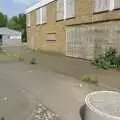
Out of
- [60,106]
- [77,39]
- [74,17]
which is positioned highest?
[74,17]

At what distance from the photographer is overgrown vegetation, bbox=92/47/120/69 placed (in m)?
17.5

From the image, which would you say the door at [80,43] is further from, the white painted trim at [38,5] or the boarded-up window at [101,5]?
the white painted trim at [38,5]

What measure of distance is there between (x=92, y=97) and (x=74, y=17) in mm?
18464

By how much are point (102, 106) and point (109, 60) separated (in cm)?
1110

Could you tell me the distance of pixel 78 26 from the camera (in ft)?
81.0

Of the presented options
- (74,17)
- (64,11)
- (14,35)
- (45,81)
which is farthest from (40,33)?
(14,35)

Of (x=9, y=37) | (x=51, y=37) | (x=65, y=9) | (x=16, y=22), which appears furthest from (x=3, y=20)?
(x=65, y=9)

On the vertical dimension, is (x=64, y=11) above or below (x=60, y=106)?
above

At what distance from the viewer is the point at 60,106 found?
9.07 m

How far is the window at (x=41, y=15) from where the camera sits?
35009 mm

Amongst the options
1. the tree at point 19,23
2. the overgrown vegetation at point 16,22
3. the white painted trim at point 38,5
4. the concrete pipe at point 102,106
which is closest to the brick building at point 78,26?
the white painted trim at point 38,5

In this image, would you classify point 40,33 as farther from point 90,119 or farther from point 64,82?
point 90,119

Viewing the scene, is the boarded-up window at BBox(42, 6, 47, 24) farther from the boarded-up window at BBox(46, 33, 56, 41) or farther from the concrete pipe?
the concrete pipe

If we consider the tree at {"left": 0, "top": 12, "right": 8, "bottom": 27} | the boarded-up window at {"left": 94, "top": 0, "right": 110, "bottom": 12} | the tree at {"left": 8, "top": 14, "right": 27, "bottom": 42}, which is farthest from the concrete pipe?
the tree at {"left": 0, "top": 12, "right": 8, "bottom": 27}
